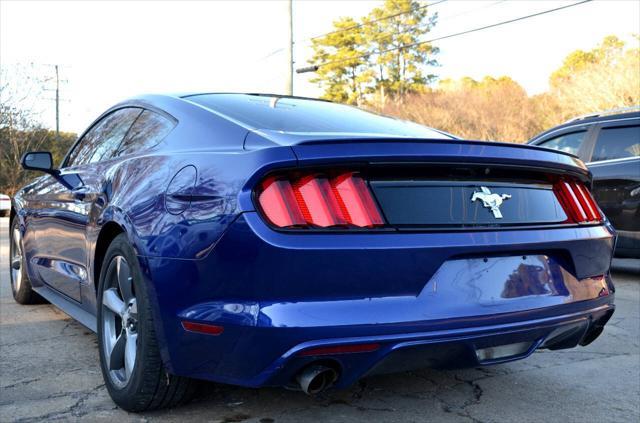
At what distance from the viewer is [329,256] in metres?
2.08

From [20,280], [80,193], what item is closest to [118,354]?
[80,193]

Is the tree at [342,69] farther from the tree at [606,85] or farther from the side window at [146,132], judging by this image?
the side window at [146,132]

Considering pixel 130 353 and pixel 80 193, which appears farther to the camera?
pixel 80 193

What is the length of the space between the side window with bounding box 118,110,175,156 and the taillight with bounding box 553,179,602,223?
1.77 meters

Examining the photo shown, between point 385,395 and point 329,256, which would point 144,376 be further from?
point 385,395

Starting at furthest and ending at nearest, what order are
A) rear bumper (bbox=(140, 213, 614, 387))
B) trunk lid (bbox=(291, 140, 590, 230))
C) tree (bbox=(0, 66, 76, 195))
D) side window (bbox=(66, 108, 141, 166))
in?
tree (bbox=(0, 66, 76, 195)) → side window (bbox=(66, 108, 141, 166)) → trunk lid (bbox=(291, 140, 590, 230)) → rear bumper (bbox=(140, 213, 614, 387))

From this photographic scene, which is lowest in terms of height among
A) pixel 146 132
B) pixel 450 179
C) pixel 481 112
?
pixel 450 179

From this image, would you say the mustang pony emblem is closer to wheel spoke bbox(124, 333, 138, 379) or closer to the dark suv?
wheel spoke bbox(124, 333, 138, 379)

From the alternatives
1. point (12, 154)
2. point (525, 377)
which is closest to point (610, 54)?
point (12, 154)

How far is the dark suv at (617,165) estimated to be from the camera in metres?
6.48

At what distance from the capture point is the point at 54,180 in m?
4.05

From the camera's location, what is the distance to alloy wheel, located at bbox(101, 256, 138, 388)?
267cm

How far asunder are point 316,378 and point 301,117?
128 cm

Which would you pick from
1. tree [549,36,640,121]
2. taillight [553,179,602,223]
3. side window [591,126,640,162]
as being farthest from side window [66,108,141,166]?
tree [549,36,640,121]
